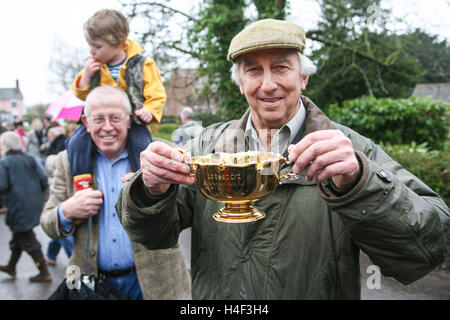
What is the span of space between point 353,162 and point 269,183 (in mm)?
328

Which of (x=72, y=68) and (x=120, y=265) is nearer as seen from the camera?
(x=120, y=265)

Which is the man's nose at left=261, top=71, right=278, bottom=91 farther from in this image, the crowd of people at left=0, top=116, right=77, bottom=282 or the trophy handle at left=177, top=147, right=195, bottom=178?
the crowd of people at left=0, top=116, right=77, bottom=282

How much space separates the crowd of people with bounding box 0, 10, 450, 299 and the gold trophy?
8cm

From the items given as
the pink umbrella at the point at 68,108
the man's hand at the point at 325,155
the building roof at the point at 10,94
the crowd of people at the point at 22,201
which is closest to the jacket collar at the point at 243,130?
the man's hand at the point at 325,155

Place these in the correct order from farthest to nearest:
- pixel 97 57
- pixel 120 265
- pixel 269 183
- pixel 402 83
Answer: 1. pixel 402 83
2. pixel 97 57
3. pixel 120 265
4. pixel 269 183

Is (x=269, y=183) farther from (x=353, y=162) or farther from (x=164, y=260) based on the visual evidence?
(x=164, y=260)

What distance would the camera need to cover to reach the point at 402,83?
41.0 ft

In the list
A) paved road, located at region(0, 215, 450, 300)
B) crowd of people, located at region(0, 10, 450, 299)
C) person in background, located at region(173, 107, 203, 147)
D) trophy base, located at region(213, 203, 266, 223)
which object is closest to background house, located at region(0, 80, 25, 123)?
paved road, located at region(0, 215, 450, 300)

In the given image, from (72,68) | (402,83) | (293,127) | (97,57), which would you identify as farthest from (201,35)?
(72,68)

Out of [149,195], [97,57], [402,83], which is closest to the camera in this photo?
[149,195]

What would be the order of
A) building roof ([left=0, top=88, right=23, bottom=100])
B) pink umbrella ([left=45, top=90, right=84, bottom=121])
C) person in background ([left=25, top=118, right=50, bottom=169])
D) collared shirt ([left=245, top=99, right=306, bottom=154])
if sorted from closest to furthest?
1. collared shirt ([left=245, top=99, right=306, bottom=154])
2. pink umbrella ([left=45, top=90, right=84, bottom=121])
3. person in background ([left=25, top=118, right=50, bottom=169])
4. building roof ([left=0, top=88, right=23, bottom=100])

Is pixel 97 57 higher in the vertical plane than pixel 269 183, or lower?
higher

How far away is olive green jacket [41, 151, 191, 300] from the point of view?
258cm

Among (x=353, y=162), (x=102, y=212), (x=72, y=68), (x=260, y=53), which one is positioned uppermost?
(x=72, y=68)
